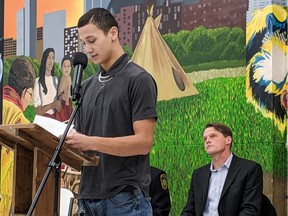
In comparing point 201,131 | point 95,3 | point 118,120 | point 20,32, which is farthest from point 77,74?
point 20,32

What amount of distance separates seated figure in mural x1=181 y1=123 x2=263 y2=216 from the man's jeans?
1.96 metres

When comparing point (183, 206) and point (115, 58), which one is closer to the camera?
point (115, 58)

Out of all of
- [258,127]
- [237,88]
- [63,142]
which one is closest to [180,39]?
[237,88]

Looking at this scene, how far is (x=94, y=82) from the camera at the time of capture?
324 cm

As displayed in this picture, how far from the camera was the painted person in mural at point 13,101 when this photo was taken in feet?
23.9

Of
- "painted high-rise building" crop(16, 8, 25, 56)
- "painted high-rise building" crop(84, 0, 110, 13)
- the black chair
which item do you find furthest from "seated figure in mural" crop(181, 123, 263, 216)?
"painted high-rise building" crop(16, 8, 25, 56)

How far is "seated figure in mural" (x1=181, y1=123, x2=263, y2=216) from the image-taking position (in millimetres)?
4945

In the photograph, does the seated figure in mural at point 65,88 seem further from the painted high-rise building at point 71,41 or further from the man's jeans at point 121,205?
the man's jeans at point 121,205

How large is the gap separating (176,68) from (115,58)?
2.84 metres

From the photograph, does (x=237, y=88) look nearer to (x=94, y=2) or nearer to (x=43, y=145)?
(x=94, y=2)

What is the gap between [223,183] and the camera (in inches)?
202

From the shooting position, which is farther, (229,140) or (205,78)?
(205,78)

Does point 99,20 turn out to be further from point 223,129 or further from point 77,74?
point 223,129

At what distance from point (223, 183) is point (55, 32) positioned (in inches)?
114
